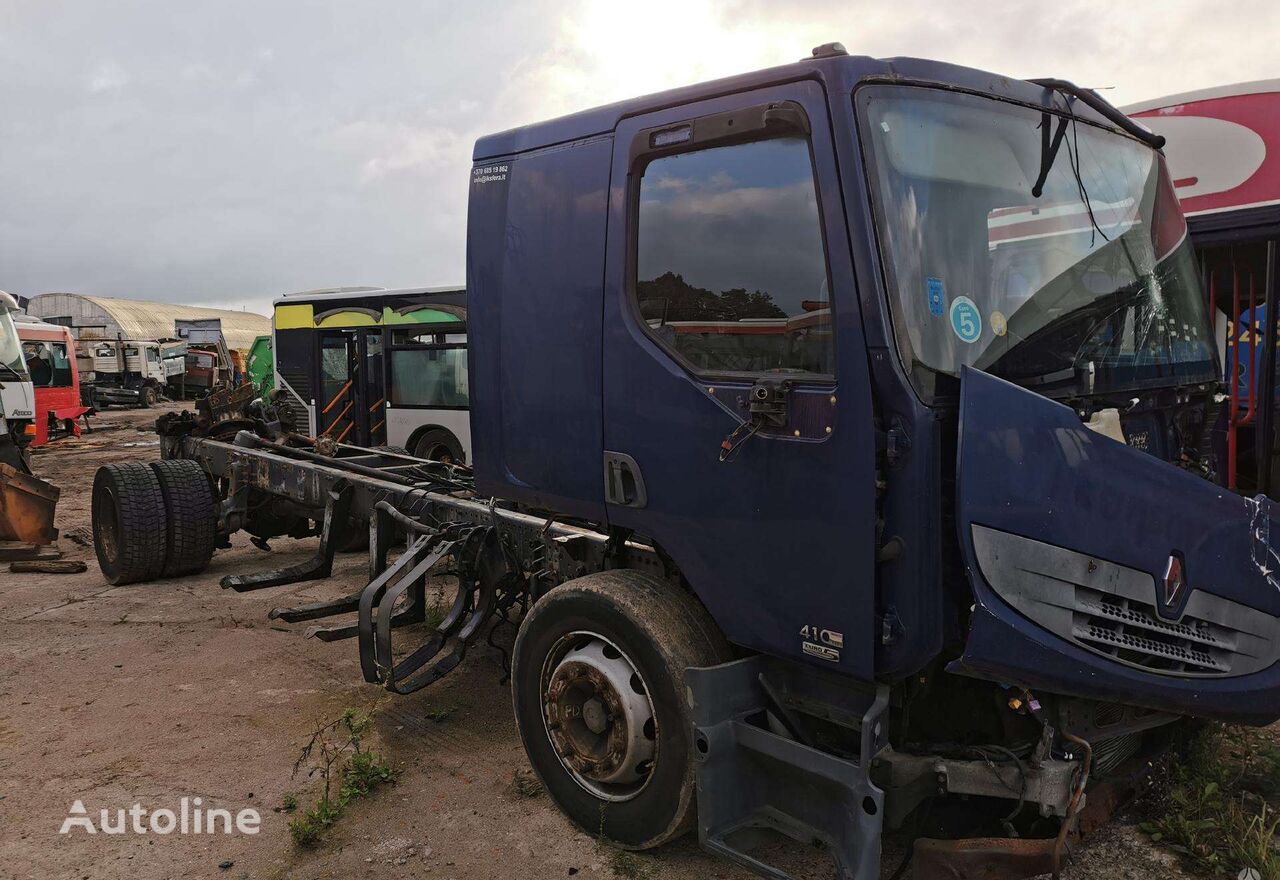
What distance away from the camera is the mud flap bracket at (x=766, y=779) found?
271cm

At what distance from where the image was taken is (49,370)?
67.9 ft

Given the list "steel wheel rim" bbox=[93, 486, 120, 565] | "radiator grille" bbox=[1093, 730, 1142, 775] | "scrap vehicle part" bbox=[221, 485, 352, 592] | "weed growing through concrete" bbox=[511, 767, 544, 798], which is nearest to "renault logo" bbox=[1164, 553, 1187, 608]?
"radiator grille" bbox=[1093, 730, 1142, 775]

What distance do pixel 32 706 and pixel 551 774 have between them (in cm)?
317

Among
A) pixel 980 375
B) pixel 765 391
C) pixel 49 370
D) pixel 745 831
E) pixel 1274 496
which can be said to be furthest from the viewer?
pixel 49 370

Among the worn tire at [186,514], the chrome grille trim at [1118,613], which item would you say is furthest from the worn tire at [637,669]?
the worn tire at [186,514]

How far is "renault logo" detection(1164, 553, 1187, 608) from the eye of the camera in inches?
104

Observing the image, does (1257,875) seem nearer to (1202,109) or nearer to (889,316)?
(889,316)

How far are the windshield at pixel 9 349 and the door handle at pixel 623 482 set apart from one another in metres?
12.3

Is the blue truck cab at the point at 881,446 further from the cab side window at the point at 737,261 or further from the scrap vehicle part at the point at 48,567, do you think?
the scrap vehicle part at the point at 48,567

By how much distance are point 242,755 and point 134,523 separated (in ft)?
11.3

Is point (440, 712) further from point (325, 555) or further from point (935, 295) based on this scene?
point (935, 295)

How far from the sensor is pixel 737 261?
3.06 m

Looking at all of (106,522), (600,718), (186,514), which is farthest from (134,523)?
(600,718)

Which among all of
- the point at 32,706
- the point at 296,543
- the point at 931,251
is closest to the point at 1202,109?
the point at 931,251
